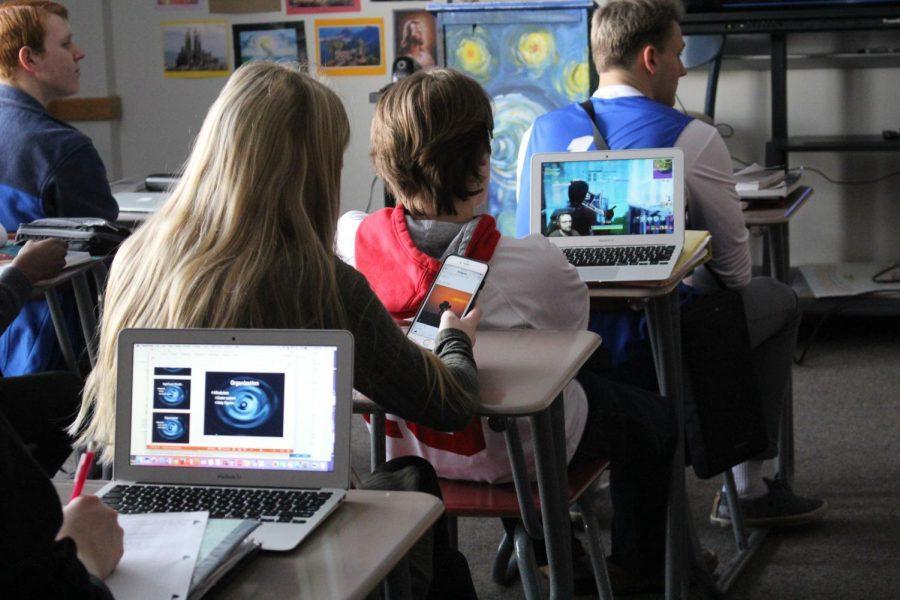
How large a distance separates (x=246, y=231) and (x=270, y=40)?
3.72 metres

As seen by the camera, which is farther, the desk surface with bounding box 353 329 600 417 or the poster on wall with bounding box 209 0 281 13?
the poster on wall with bounding box 209 0 281 13

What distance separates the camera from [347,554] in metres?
1.14

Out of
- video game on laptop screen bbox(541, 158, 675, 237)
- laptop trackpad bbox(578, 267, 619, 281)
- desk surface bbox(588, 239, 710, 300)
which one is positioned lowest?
desk surface bbox(588, 239, 710, 300)

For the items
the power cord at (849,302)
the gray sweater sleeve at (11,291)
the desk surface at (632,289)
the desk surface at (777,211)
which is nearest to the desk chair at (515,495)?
the desk surface at (632,289)

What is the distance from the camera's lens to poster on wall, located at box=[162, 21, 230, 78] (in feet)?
16.6

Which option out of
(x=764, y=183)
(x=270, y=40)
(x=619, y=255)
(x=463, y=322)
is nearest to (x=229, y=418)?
(x=463, y=322)

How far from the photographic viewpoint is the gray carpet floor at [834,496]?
2.50 meters

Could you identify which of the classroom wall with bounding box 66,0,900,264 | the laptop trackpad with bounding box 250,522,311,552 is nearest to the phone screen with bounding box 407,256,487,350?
the laptop trackpad with bounding box 250,522,311,552

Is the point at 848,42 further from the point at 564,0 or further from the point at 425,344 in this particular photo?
the point at 425,344

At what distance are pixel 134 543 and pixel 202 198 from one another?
522 mm

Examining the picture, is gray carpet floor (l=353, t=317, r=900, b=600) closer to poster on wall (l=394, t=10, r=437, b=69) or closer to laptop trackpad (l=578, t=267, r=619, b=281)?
laptop trackpad (l=578, t=267, r=619, b=281)

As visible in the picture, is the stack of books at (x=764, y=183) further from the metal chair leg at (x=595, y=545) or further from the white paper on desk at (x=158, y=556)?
the white paper on desk at (x=158, y=556)

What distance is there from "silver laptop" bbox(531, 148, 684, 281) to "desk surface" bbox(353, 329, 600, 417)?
438mm

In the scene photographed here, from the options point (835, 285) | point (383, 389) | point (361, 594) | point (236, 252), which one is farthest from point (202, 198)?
point (835, 285)
